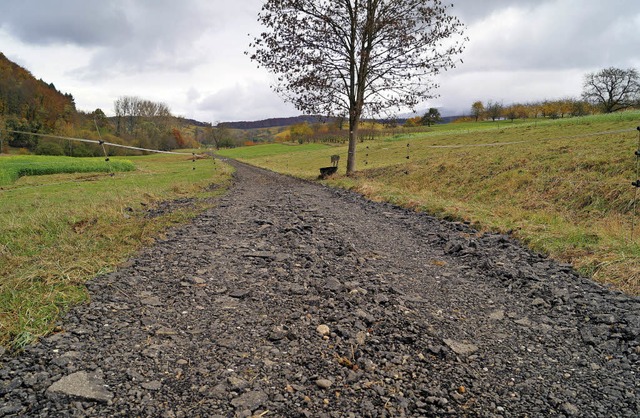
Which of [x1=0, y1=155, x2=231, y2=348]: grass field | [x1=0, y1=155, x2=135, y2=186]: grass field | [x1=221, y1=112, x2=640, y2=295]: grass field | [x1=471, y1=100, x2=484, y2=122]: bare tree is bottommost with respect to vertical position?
[x1=221, y1=112, x2=640, y2=295]: grass field

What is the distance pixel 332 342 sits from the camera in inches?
113

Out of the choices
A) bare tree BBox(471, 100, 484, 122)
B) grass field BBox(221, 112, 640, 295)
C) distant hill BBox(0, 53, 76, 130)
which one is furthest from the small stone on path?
bare tree BBox(471, 100, 484, 122)

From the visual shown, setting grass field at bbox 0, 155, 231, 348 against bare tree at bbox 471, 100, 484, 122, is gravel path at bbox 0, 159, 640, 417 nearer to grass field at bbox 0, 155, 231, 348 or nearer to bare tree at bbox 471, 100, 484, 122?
grass field at bbox 0, 155, 231, 348

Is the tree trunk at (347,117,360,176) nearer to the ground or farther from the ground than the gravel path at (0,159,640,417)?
farther from the ground

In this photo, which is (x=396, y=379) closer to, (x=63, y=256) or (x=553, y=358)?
(x=553, y=358)

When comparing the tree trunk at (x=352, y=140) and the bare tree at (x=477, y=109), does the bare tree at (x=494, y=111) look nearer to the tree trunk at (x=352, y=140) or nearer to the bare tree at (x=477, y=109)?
the bare tree at (x=477, y=109)

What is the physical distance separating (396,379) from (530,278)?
288cm

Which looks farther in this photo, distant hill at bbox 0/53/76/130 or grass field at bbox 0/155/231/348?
distant hill at bbox 0/53/76/130

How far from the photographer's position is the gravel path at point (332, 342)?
2158mm

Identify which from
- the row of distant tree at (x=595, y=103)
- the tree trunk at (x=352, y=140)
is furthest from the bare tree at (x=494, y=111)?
the tree trunk at (x=352, y=140)

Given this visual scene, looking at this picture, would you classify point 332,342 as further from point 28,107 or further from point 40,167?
point 28,107

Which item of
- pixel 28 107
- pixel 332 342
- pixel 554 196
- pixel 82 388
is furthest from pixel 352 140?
pixel 28 107

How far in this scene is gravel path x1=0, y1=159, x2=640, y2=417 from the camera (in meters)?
2.16

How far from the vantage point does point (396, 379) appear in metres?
2.43
